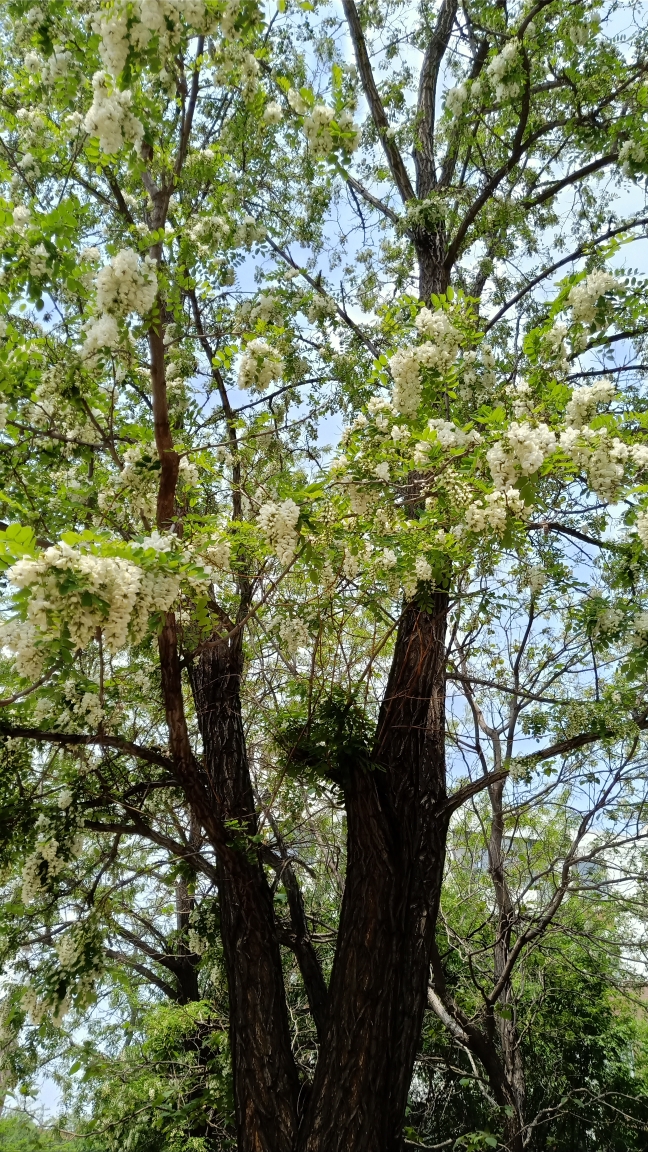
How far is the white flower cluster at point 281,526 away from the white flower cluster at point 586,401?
3.84 feet

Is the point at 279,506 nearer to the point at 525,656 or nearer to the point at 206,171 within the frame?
the point at 206,171

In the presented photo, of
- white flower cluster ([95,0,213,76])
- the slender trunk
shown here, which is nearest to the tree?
white flower cluster ([95,0,213,76])

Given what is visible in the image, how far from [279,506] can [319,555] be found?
1.12 ft

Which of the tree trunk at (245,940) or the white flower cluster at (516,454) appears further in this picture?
the tree trunk at (245,940)

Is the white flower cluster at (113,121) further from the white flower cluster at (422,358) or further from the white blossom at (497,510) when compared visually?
the white blossom at (497,510)

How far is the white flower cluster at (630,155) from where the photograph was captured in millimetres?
4203

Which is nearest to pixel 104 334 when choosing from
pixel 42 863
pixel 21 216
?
pixel 21 216

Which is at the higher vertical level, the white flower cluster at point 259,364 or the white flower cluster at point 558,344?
the white flower cluster at point 558,344

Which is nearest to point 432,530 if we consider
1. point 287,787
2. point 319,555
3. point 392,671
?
point 319,555

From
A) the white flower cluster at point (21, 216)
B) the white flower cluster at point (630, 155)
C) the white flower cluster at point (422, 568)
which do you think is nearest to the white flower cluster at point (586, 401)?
the white flower cluster at point (422, 568)

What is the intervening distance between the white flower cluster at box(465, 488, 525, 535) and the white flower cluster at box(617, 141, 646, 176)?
2456 mm

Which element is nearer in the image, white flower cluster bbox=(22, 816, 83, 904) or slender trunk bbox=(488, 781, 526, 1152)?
white flower cluster bbox=(22, 816, 83, 904)

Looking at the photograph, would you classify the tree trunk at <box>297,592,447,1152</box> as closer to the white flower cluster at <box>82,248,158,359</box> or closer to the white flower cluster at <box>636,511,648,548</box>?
the white flower cluster at <box>636,511,648,548</box>

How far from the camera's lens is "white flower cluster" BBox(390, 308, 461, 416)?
11.2 feet
